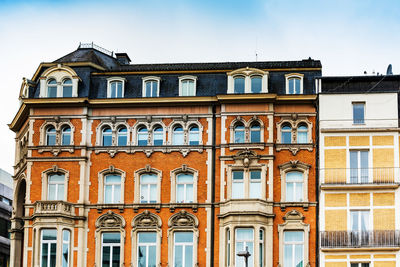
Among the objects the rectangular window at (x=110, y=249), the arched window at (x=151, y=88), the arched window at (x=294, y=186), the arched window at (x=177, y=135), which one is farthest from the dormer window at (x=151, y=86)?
the arched window at (x=294, y=186)

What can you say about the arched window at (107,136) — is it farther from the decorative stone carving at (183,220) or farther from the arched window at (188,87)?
the decorative stone carving at (183,220)

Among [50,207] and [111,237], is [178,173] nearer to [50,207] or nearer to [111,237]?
[111,237]

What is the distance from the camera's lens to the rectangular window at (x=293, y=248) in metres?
60.4

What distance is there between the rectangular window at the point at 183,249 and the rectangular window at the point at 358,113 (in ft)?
40.1

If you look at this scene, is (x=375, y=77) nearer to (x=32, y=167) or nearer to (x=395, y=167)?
(x=395, y=167)

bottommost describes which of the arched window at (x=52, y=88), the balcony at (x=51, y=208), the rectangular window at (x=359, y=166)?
the balcony at (x=51, y=208)

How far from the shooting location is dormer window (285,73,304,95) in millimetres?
63156

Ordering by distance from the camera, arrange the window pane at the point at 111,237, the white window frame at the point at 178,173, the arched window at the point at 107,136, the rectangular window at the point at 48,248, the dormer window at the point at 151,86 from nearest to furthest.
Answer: the rectangular window at the point at 48,248
the window pane at the point at 111,237
the white window frame at the point at 178,173
the arched window at the point at 107,136
the dormer window at the point at 151,86

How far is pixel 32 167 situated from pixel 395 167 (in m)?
22.4

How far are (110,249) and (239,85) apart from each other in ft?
42.5

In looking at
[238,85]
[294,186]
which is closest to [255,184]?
[294,186]

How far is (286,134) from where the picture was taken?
62.7m

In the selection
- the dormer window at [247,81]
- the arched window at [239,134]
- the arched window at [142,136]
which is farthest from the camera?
the arched window at [142,136]

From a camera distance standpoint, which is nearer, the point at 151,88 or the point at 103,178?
the point at 103,178
